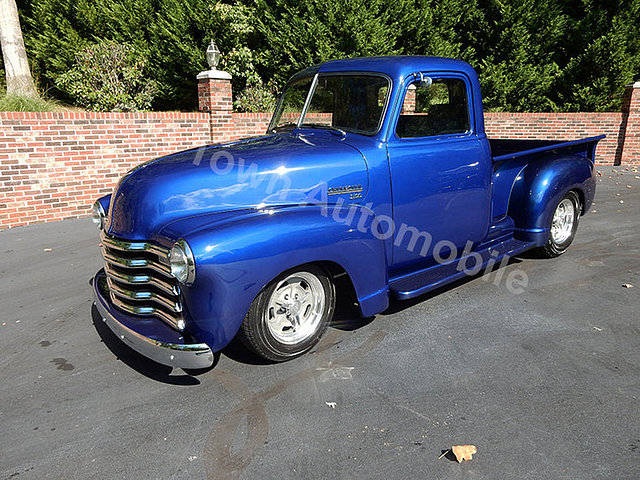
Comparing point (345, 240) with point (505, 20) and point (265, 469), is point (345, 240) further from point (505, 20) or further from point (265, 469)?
point (505, 20)

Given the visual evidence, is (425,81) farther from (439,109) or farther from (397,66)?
(439,109)

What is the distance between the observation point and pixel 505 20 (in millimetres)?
12844

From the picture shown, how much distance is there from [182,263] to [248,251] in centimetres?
37

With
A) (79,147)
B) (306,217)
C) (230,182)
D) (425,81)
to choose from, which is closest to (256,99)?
(79,147)

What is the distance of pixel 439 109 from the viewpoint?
4.13 m

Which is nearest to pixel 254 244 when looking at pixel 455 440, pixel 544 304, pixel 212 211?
pixel 212 211

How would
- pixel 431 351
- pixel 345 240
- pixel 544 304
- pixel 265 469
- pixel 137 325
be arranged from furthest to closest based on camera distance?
pixel 544 304, pixel 431 351, pixel 345 240, pixel 137 325, pixel 265 469

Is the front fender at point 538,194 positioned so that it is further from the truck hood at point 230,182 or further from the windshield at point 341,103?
the truck hood at point 230,182

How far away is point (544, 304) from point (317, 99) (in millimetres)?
2691

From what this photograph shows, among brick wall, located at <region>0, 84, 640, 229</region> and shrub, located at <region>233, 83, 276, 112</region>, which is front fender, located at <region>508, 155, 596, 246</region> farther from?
shrub, located at <region>233, 83, 276, 112</region>

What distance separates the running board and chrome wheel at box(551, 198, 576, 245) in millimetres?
896

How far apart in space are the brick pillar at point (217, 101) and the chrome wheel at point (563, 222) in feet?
19.3

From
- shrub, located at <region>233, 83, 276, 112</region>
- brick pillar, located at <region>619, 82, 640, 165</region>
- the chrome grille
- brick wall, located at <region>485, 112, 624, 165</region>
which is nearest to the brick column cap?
shrub, located at <region>233, 83, 276, 112</region>

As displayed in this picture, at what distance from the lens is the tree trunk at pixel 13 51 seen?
10219 mm
